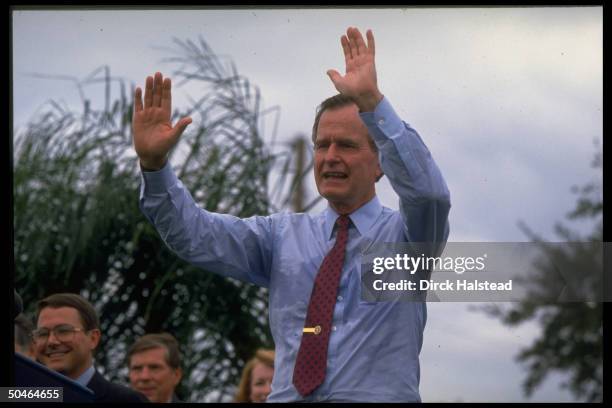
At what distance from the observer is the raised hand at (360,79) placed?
2.71 m

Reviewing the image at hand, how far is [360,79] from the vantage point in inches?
107

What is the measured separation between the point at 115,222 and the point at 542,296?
1.89 m

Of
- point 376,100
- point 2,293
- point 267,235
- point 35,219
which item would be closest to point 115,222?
point 35,219

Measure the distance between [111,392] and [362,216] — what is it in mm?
960

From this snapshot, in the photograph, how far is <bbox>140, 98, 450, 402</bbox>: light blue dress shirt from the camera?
2.71 meters

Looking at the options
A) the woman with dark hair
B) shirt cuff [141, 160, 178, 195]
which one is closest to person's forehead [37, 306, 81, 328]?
the woman with dark hair

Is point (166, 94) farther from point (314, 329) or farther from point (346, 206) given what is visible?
point (314, 329)

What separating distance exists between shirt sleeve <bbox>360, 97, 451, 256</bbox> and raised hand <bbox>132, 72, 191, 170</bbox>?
45 centimetres

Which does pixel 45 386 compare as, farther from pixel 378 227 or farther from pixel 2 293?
pixel 378 227

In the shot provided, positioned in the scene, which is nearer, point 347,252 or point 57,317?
point 347,252

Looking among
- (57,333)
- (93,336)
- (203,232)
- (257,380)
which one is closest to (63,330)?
(57,333)

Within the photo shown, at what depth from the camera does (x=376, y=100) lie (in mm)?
2713

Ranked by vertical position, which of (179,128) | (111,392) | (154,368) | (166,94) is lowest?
(111,392)

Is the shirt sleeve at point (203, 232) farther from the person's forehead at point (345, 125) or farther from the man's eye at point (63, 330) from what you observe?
the man's eye at point (63, 330)
